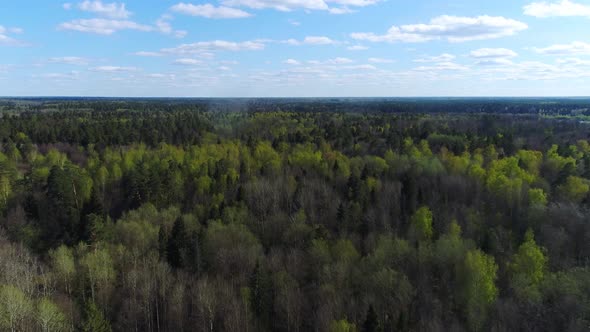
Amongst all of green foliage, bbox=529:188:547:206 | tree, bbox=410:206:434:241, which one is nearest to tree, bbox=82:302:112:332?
tree, bbox=410:206:434:241

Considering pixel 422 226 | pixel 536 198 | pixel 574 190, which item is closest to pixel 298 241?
pixel 422 226

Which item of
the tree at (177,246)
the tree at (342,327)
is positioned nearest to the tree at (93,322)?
the tree at (177,246)

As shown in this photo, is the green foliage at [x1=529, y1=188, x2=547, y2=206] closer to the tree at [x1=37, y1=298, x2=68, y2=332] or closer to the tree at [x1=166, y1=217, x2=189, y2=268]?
the tree at [x1=166, y1=217, x2=189, y2=268]

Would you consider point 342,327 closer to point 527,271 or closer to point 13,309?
point 527,271

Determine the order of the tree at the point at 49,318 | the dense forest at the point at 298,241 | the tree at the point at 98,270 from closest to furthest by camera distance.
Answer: the tree at the point at 49,318 → the dense forest at the point at 298,241 → the tree at the point at 98,270

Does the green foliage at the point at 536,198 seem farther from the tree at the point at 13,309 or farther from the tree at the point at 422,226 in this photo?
the tree at the point at 13,309

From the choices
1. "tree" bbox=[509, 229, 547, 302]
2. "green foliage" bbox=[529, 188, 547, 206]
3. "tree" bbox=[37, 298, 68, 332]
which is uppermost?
"green foliage" bbox=[529, 188, 547, 206]
